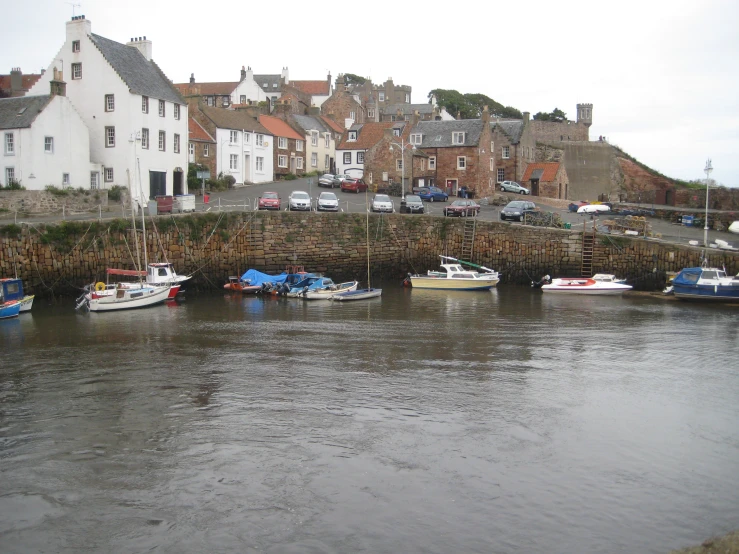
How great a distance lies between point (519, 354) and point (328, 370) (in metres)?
7.26

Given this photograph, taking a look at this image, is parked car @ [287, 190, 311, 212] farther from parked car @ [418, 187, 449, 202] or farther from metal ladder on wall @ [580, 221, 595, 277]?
metal ladder on wall @ [580, 221, 595, 277]

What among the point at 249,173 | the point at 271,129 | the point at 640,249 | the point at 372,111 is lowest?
the point at 640,249

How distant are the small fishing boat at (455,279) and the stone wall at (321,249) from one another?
2.92 meters

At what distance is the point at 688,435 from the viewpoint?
1744 centimetres

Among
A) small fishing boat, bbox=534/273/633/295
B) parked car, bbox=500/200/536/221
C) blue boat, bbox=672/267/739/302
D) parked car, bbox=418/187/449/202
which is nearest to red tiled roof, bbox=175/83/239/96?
parked car, bbox=418/187/449/202

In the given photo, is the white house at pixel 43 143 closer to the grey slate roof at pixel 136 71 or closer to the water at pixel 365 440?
the grey slate roof at pixel 136 71

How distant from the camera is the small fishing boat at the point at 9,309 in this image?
105ft

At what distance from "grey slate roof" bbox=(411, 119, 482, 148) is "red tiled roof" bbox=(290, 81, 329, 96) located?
39.2 metres

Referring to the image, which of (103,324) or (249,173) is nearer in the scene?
(103,324)

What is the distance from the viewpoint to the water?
12758 millimetres

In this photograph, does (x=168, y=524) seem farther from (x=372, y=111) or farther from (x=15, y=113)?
(x=372, y=111)

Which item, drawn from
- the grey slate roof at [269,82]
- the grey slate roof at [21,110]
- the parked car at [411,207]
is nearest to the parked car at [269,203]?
the parked car at [411,207]

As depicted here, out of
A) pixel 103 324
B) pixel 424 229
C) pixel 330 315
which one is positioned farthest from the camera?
pixel 424 229

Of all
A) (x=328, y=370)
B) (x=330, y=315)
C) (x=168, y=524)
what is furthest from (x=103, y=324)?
(x=168, y=524)
